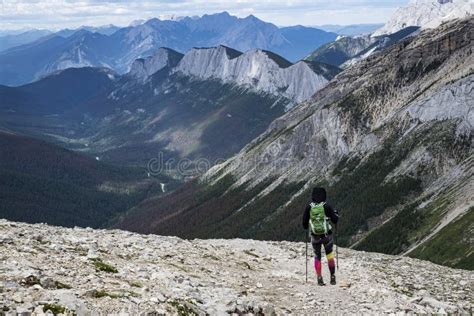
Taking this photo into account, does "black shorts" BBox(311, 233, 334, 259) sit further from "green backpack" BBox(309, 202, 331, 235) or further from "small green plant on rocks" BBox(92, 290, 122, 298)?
"small green plant on rocks" BBox(92, 290, 122, 298)

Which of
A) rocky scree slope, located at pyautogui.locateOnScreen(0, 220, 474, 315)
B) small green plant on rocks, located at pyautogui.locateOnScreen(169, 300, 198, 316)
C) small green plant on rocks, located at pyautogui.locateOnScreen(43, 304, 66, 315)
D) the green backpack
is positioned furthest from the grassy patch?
the green backpack

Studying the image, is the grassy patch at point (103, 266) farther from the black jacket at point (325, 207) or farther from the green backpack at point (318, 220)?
the green backpack at point (318, 220)

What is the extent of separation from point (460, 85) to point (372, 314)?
172159mm

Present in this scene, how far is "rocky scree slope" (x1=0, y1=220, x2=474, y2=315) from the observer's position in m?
20.7

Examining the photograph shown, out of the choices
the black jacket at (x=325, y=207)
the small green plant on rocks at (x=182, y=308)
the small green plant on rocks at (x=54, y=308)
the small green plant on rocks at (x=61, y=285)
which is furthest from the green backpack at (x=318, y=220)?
the small green plant on rocks at (x=54, y=308)

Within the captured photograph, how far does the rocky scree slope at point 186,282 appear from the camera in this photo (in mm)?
20688

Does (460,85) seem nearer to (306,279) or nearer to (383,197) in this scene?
(383,197)

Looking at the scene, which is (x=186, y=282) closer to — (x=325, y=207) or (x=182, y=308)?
(x=182, y=308)

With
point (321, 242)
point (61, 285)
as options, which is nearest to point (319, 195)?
point (321, 242)

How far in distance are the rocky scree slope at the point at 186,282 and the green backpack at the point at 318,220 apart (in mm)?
3406

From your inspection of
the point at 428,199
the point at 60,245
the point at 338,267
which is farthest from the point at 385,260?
the point at 428,199

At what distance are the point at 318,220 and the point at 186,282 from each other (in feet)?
29.0

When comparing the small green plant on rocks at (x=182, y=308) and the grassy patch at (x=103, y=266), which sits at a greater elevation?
the grassy patch at (x=103, y=266)

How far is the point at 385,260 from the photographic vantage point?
44219 millimetres
